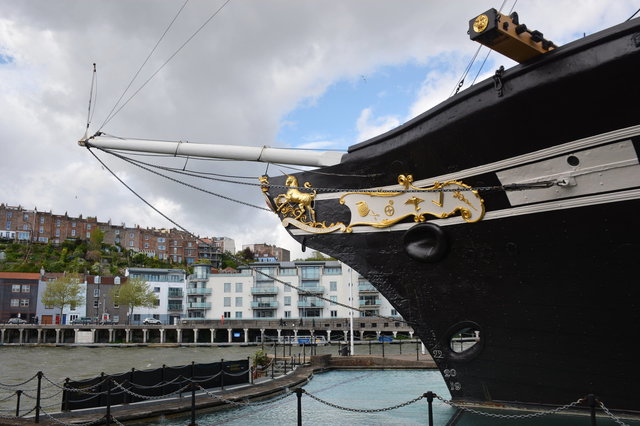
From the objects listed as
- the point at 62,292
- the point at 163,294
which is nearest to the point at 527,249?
the point at 62,292

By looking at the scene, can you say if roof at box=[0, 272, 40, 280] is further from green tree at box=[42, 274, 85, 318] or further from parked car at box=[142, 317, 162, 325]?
parked car at box=[142, 317, 162, 325]

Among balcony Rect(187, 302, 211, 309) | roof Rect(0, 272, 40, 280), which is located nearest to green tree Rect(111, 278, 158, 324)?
balcony Rect(187, 302, 211, 309)

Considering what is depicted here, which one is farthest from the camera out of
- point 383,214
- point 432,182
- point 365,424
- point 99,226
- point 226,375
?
point 99,226

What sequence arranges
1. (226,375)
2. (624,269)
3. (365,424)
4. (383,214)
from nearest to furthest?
(624,269) < (383,214) < (365,424) < (226,375)

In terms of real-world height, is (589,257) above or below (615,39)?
below

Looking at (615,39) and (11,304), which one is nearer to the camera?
(615,39)

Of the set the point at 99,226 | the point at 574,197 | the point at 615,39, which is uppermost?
the point at 99,226

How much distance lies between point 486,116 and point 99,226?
3994 inches

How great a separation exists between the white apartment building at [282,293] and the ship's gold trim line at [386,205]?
144 ft

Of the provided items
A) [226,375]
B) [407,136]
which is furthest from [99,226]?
[407,136]

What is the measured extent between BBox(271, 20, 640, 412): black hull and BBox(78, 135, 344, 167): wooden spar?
1.41ft

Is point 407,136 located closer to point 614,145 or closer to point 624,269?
point 614,145

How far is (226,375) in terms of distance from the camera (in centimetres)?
1181

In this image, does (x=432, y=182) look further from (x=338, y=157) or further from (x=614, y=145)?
(x=614, y=145)
